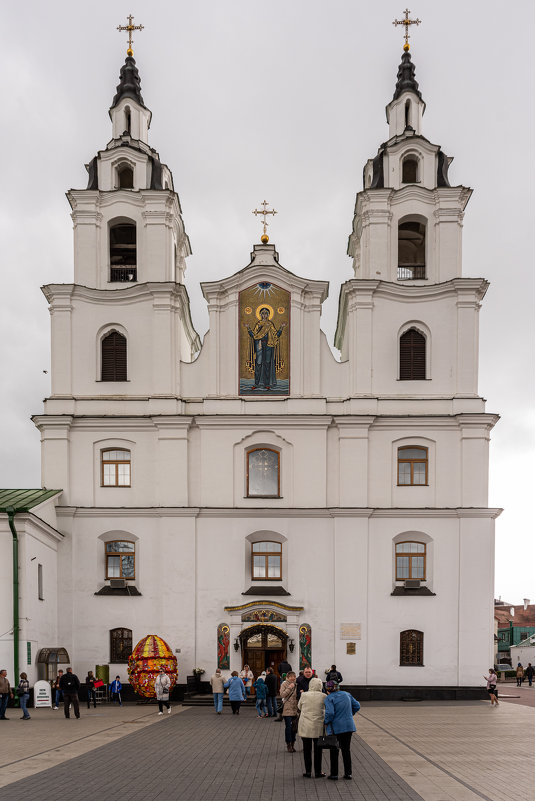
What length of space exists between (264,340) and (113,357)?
587 centimetres

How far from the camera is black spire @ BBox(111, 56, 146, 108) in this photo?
39.2 metres

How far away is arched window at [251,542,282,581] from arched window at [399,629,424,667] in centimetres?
500

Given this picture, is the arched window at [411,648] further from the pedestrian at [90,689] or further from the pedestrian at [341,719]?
the pedestrian at [341,719]

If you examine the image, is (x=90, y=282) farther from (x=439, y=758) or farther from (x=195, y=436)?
(x=439, y=758)

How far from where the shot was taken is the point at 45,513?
32062mm

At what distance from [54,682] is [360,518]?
11952mm

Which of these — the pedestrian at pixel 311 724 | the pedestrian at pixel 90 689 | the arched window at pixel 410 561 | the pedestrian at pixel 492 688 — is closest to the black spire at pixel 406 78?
the arched window at pixel 410 561

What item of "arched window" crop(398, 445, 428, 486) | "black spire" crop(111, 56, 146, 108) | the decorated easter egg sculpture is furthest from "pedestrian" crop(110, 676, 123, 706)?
"black spire" crop(111, 56, 146, 108)

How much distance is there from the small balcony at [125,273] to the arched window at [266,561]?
11592mm

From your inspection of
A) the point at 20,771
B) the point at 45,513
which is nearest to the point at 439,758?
the point at 20,771

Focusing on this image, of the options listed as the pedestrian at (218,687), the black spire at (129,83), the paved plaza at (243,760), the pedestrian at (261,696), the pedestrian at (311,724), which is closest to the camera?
the paved plaza at (243,760)

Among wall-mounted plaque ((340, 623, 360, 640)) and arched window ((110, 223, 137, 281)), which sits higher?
arched window ((110, 223, 137, 281))

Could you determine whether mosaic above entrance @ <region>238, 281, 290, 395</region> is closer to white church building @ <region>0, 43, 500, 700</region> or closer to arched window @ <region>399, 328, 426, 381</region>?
white church building @ <region>0, 43, 500, 700</region>

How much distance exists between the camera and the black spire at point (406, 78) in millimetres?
38938
